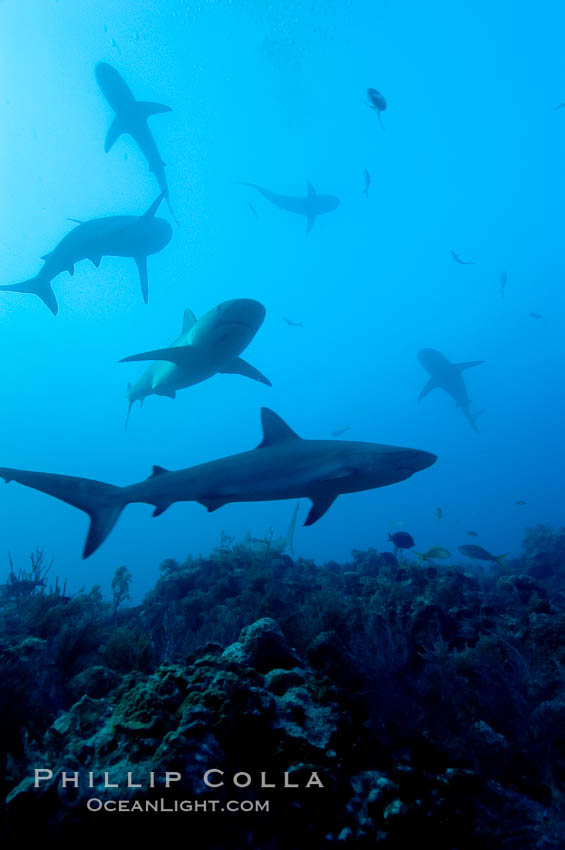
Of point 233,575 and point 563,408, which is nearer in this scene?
point 233,575

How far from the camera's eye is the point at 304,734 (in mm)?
2562

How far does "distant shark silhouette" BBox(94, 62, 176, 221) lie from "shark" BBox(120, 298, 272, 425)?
7.81 m

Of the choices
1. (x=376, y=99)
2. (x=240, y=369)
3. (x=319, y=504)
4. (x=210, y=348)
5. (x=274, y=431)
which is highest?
(x=376, y=99)

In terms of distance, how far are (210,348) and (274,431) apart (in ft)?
7.72

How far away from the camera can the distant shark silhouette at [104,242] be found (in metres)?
10.1

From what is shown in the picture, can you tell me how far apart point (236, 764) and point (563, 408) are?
169m

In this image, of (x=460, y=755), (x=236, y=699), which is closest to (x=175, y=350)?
(x=236, y=699)

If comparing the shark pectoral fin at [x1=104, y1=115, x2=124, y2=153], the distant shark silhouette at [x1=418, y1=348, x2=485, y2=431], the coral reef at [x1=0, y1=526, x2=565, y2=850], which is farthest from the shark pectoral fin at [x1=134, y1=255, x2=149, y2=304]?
the distant shark silhouette at [x1=418, y1=348, x2=485, y2=431]

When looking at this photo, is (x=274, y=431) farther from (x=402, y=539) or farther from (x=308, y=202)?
(x=308, y=202)

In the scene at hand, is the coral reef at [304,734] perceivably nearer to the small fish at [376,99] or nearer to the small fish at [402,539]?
the small fish at [402,539]

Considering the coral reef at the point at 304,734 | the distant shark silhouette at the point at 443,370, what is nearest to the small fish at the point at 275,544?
the coral reef at the point at 304,734

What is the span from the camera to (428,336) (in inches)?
4510

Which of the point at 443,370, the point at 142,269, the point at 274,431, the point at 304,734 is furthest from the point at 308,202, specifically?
the point at 304,734

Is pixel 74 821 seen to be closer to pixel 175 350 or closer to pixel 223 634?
pixel 223 634
